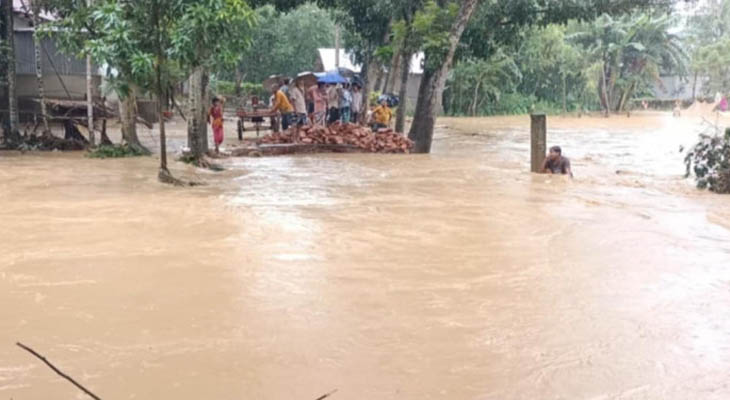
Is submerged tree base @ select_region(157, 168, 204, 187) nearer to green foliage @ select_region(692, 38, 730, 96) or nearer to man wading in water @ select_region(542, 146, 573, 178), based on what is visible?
man wading in water @ select_region(542, 146, 573, 178)

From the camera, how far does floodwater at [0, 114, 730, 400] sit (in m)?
3.60

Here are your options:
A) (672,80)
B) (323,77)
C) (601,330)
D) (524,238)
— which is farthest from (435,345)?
(672,80)

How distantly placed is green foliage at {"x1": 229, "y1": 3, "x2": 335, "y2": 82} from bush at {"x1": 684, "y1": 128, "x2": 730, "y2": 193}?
26.9 meters

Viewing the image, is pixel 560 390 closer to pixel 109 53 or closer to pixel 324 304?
pixel 324 304

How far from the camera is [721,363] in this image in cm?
380

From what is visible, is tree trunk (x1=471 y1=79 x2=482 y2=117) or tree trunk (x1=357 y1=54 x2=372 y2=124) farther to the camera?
tree trunk (x1=471 y1=79 x2=482 y2=117)

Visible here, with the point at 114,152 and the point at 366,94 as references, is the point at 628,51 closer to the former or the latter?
the point at 366,94

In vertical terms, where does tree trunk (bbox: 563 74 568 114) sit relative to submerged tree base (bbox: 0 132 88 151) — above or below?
above

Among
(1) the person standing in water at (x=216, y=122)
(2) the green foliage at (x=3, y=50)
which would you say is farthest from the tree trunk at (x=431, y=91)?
(2) the green foliage at (x=3, y=50)

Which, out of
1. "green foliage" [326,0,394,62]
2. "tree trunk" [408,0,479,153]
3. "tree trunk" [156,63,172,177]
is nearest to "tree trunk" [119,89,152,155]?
"tree trunk" [156,63,172,177]

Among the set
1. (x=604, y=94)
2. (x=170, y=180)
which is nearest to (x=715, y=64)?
(x=604, y=94)

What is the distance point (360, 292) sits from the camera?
505 centimetres

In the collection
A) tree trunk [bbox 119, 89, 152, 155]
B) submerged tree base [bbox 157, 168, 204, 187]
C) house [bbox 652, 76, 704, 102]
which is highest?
house [bbox 652, 76, 704, 102]

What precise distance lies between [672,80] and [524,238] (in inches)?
1926
